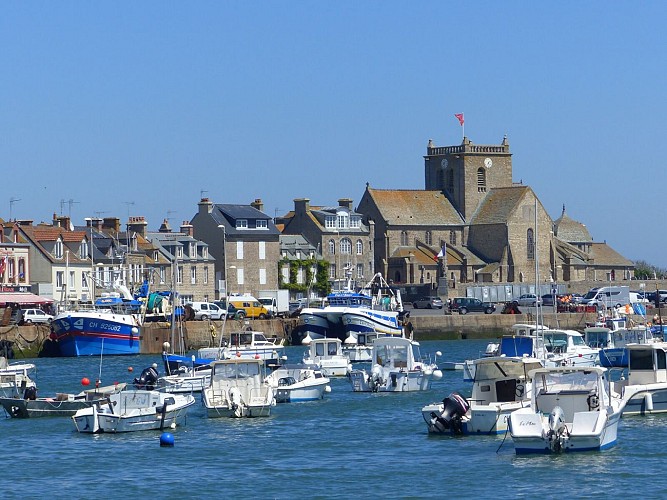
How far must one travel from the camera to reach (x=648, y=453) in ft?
120

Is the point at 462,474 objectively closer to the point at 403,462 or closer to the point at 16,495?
the point at 403,462

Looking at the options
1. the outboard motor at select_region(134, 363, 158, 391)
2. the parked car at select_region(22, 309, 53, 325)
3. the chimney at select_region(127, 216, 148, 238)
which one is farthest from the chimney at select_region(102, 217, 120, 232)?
the outboard motor at select_region(134, 363, 158, 391)

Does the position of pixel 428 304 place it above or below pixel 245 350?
above

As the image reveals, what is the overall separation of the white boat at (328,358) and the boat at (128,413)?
1820 cm

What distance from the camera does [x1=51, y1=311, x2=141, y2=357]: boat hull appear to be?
245 feet

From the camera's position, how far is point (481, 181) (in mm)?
132750

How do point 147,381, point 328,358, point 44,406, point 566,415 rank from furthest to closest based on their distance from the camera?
point 328,358
point 147,381
point 44,406
point 566,415

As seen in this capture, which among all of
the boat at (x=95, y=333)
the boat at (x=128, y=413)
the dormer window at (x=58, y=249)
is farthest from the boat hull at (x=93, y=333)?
the boat at (x=128, y=413)

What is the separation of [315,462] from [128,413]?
A: 6.59 m

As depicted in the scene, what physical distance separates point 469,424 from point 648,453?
16.0ft

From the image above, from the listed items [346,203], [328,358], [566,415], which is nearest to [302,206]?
[346,203]

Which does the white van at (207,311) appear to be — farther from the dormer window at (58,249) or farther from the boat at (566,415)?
the boat at (566,415)

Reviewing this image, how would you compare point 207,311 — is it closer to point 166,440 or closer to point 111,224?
point 111,224

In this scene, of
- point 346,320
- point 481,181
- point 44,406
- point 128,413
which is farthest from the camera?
point 481,181
